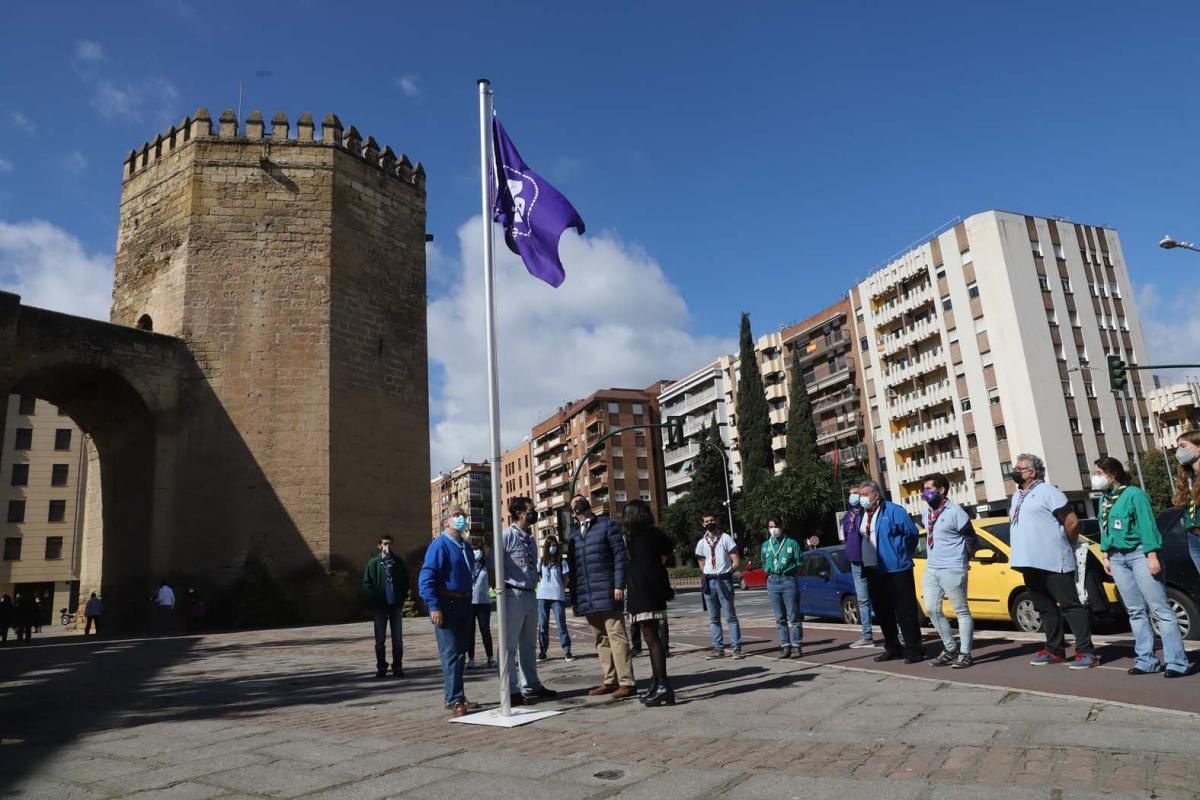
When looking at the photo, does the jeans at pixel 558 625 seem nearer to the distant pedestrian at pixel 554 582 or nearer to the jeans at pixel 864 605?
the distant pedestrian at pixel 554 582

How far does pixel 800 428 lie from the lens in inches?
2205

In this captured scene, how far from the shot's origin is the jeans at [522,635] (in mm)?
6680

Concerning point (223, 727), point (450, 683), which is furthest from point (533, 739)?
point (223, 727)

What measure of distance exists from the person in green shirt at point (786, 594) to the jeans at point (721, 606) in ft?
1.42

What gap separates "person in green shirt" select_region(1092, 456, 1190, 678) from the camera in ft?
18.8

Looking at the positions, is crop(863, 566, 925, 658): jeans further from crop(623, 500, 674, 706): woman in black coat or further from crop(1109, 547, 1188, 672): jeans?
crop(623, 500, 674, 706): woman in black coat

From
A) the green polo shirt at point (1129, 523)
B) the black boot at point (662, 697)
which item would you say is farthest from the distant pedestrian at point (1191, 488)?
the black boot at point (662, 697)

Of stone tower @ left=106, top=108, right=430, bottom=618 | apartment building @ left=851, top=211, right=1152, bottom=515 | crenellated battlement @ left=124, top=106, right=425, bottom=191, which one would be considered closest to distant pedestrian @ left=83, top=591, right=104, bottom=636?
stone tower @ left=106, top=108, right=430, bottom=618

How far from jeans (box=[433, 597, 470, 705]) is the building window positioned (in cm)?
5818

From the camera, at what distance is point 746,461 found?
194ft

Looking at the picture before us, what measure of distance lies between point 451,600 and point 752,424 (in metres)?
54.6

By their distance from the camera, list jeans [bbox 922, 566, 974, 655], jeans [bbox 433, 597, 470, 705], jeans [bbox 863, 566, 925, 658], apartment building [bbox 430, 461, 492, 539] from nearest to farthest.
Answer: jeans [bbox 433, 597, 470, 705] → jeans [bbox 922, 566, 974, 655] → jeans [bbox 863, 566, 925, 658] → apartment building [bbox 430, 461, 492, 539]

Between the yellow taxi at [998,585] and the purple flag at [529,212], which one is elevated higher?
the purple flag at [529,212]

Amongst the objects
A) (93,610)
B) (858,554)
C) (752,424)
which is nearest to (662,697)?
(858,554)
